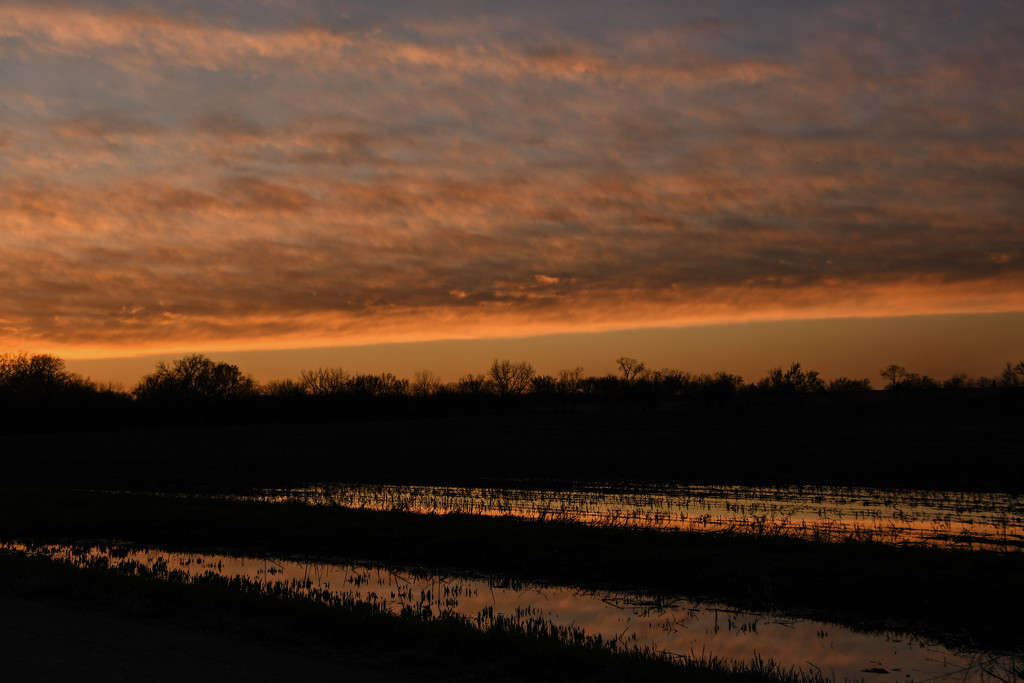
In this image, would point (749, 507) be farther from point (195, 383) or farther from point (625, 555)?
point (195, 383)

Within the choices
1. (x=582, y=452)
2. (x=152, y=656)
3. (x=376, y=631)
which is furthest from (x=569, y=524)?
(x=582, y=452)

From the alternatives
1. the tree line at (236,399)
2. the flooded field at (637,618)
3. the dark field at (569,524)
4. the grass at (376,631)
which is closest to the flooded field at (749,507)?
the dark field at (569,524)

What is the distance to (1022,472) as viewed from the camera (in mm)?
39781

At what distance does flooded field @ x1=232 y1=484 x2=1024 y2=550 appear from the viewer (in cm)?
2197

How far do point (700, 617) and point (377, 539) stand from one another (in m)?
9.89

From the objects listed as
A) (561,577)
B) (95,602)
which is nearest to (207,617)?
(95,602)

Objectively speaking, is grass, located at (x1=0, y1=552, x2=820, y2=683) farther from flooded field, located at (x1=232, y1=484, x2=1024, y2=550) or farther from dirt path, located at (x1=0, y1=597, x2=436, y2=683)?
flooded field, located at (x1=232, y1=484, x2=1024, y2=550)

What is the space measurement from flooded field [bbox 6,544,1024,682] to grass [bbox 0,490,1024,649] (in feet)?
3.40

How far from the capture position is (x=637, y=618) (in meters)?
14.1

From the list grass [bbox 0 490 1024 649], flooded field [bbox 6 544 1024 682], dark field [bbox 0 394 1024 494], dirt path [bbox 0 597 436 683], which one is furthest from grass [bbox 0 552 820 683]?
dark field [bbox 0 394 1024 494]

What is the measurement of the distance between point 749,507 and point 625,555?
12.3 m

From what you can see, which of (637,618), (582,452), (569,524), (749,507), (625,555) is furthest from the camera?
(582,452)

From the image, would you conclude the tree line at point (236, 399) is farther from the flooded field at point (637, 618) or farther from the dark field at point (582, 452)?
the flooded field at point (637, 618)

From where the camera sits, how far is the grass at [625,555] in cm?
1444
